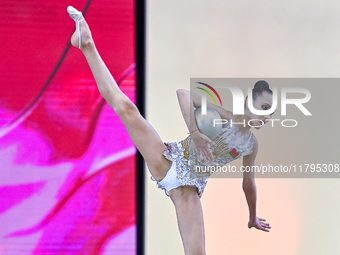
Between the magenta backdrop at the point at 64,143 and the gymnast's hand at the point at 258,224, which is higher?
the magenta backdrop at the point at 64,143

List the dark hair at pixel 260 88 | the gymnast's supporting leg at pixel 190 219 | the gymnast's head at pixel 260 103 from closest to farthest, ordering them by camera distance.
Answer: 1. the gymnast's supporting leg at pixel 190 219
2. the gymnast's head at pixel 260 103
3. the dark hair at pixel 260 88

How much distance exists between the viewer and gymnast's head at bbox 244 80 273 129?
234 centimetres

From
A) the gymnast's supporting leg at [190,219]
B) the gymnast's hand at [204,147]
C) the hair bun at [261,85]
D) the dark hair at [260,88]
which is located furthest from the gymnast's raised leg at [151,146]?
the hair bun at [261,85]

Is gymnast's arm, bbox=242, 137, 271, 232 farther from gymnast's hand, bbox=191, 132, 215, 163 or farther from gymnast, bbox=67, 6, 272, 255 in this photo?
gymnast's hand, bbox=191, 132, 215, 163

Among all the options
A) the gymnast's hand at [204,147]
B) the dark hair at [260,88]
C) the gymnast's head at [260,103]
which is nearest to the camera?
the gymnast's hand at [204,147]

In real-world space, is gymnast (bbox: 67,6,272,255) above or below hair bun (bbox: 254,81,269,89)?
below

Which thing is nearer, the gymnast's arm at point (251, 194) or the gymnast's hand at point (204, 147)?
the gymnast's hand at point (204, 147)

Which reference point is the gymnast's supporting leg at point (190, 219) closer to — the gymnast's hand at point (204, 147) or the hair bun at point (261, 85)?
the gymnast's hand at point (204, 147)

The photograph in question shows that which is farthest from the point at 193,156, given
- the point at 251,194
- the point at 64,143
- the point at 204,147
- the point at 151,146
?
the point at 64,143

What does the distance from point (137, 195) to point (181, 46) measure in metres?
1.23

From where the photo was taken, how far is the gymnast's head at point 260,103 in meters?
2.34

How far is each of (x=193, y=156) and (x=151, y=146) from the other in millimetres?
273

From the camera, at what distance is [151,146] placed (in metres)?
2.05

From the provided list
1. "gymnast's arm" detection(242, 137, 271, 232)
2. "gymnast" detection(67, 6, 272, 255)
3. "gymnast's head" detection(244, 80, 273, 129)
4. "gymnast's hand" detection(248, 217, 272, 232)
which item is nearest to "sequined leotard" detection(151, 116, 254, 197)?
"gymnast" detection(67, 6, 272, 255)
